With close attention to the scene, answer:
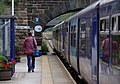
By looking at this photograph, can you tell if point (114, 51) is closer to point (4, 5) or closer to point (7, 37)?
point (7, 37)

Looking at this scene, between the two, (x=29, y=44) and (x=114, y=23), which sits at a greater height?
(x=114, y=23)

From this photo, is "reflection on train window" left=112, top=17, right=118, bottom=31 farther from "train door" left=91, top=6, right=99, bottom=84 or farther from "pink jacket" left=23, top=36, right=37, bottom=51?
"pink jacket" left=23, top=36, right=37, bottom=51

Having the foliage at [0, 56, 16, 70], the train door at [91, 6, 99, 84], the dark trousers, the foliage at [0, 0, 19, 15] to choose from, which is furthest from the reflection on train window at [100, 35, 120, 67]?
the foliage at [0, 0, 19, 15]

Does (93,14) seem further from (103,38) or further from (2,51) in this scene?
(2,51)

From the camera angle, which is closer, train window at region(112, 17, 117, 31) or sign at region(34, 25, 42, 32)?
train window at region(112, 17, 117, 31)

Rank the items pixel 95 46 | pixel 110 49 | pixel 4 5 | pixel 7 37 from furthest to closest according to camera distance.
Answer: pixel 4 5
pixel 7 37
pixel 95 46
pixel 110 49

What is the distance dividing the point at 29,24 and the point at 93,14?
23.2m

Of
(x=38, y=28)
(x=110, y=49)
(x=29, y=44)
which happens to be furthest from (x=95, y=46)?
(x=38, y=28)

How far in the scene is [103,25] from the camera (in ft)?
25.7

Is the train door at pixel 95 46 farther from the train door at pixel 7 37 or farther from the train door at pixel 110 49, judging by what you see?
the train door at pixel 7 37

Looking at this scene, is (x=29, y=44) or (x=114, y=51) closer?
(x=114, y=51)

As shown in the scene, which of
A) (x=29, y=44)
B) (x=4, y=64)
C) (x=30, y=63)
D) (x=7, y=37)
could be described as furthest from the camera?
(x=30, y=63)

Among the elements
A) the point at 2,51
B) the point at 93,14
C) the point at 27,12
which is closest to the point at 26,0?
the point at 27,12

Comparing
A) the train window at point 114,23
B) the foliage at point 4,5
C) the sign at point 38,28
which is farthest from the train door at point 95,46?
the sign at point 38,28
